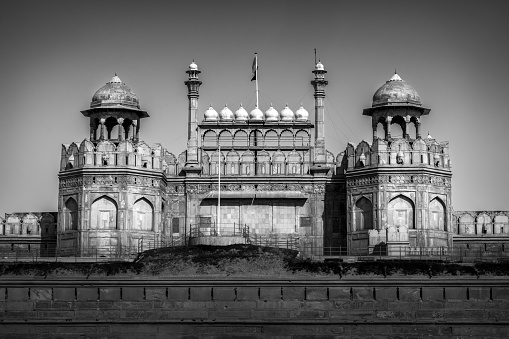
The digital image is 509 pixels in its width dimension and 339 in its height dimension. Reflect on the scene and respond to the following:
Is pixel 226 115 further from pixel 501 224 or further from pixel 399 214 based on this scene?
pixel 501 224

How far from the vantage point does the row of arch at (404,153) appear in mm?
79062

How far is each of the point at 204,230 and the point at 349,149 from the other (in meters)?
10.8

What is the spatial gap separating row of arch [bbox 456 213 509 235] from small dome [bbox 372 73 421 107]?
8319 millimetres

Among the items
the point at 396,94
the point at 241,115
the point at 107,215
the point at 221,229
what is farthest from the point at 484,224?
the point at 107,215

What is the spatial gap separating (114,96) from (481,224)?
25.6 metres

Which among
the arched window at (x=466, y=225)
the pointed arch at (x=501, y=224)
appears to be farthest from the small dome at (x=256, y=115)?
the pointed arch at (x=501, y=224)

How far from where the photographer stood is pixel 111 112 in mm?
82375

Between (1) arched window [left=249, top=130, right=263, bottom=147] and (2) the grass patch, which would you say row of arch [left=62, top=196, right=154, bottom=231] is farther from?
(1) arched window [left=249, top=130, right=263, bottom=147]

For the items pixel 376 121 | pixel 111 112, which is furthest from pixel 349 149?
pixel 111 112

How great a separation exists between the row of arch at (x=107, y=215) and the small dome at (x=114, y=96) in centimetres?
712

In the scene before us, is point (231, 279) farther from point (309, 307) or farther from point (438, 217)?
point (438, 217)

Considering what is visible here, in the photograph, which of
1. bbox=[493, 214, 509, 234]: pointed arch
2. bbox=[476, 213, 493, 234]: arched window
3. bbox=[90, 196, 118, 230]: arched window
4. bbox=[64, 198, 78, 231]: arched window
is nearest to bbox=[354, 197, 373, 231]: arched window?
bbox=[476, 213, 493, 234]: arched window

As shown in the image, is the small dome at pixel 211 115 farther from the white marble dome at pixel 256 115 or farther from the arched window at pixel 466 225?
the arched window at pixel 466 225

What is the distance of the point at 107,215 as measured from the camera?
7788cm
